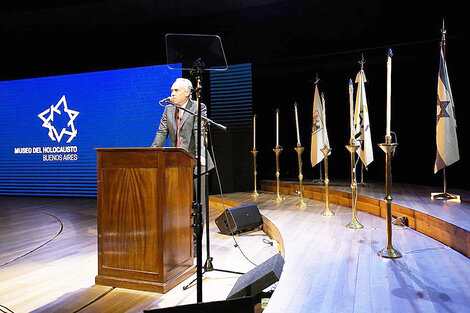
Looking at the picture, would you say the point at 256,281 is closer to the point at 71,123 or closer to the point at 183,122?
the point at 183,122

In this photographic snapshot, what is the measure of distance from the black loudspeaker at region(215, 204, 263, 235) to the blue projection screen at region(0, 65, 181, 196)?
10.3ft

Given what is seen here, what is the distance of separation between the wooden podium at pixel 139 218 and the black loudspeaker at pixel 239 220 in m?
1.34

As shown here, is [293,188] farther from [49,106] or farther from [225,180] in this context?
[49,106]

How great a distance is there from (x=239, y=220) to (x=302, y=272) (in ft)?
5.64

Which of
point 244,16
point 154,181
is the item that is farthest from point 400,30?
point 154,181

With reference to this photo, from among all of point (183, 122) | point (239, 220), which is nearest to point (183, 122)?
point (183, 122)

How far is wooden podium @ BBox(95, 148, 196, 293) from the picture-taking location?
7.07 ft

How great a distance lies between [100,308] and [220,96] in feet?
15.7

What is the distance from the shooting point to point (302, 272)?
6.51 ft

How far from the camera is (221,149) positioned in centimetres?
632

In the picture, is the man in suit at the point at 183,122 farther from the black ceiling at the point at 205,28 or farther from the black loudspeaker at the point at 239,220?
the black ceiling at the point at 205,28

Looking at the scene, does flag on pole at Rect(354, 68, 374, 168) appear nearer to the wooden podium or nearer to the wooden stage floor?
the wooden stage floor

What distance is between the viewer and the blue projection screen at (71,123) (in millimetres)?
6453

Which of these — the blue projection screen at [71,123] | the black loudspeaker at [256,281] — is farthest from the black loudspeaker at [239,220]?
the blue projection screen at [71,123]
